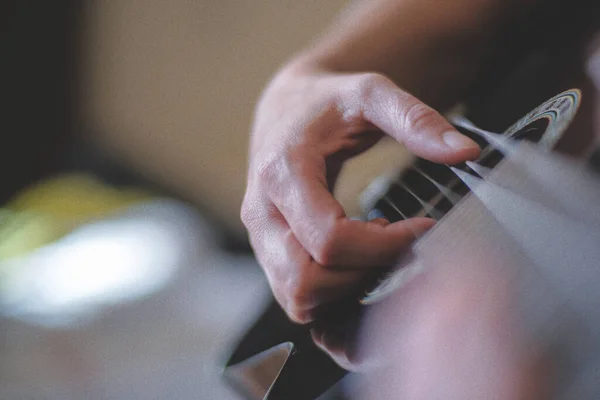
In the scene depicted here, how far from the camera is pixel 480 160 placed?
1.50ft

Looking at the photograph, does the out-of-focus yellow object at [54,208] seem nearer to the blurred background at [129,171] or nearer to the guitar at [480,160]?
the blurred background at [129,171]

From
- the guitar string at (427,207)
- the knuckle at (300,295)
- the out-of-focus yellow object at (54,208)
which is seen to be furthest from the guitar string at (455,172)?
the out-of-focus yellow object at (54,208)

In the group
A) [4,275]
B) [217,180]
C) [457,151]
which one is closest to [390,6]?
[457,151]

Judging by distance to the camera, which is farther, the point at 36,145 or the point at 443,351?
the point at 36,145

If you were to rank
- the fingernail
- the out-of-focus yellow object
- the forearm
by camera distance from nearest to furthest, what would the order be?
the fingernail, the forearm, the out-of-focus yellow object

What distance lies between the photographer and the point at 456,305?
13.9 inches

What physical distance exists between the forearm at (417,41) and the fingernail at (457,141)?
0.26m

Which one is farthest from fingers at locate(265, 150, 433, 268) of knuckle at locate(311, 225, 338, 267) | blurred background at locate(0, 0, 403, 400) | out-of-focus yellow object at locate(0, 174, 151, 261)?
out-of-focus yellow object at locate(0, 174, 151, 261)

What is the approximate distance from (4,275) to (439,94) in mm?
667

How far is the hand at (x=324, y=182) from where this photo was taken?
427 millimetres

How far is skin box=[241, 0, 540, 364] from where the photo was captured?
1.42 ft

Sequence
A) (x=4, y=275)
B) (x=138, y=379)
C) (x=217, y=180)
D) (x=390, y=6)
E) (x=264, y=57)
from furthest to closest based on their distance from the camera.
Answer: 1. (x=217, y=180)
2. (x=264, y=57)
3. (x=4, y=275)
4. (x=390, y=6)
5. (x=138, y=379)

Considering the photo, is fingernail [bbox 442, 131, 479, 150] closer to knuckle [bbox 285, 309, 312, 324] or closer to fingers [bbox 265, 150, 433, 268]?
fingers [bbox 265, 150, 433, 268]

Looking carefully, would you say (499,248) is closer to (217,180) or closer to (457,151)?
(457,151)
